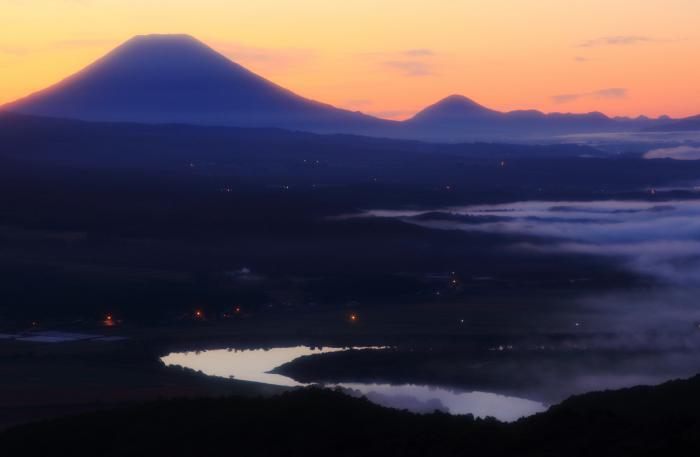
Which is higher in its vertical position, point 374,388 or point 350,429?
point 350,429

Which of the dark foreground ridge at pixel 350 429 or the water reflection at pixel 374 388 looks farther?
the water reflection at pixel 374 388

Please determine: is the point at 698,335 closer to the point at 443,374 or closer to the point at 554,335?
the point at 554,335

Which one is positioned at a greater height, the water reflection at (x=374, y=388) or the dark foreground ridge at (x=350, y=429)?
the dark foreground ridge at (x=350, y=429)

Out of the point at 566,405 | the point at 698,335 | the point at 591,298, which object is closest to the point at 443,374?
the point at 698,335

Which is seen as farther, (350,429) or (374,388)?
(374,388)

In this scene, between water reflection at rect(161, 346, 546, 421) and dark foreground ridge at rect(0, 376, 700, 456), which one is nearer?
dark foreground ridge at rect(0, 376, 700, 456)
